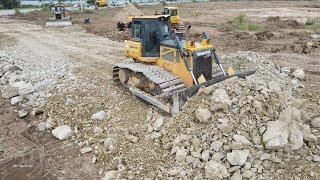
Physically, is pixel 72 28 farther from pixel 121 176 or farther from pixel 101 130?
pixel 121 176

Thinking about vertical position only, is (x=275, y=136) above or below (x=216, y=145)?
above

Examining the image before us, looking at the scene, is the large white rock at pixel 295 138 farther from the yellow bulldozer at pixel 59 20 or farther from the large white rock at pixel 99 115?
the yellow bulldozer at pixel 59 20

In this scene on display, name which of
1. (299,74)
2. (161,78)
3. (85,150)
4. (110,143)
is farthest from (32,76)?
(299,74)

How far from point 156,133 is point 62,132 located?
94.4 inches

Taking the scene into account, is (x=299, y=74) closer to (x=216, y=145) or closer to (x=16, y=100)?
(x=216, y=145)

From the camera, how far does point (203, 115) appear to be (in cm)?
852

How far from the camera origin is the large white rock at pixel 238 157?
25.1ft

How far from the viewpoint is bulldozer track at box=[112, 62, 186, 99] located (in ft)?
33.6

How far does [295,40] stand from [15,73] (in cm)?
1419

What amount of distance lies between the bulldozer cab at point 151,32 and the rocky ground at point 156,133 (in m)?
1.41

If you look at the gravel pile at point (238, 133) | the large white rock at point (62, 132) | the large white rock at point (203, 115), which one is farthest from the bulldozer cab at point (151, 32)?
the large white rock at point (203, 115)

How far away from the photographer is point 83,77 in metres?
13.6

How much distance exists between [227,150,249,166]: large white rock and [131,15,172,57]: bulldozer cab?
4696 mm

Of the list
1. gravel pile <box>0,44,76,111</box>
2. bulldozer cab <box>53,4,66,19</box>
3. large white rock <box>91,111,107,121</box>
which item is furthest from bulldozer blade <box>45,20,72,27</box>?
large white rock <box>91,111,107,121</box>
